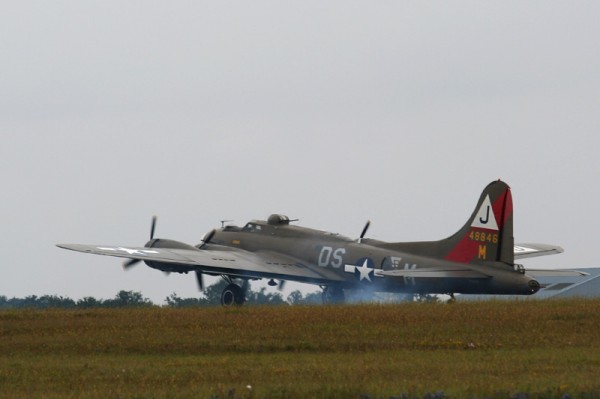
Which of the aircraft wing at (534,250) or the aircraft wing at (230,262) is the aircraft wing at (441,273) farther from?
the aircraft wing at (534,250)

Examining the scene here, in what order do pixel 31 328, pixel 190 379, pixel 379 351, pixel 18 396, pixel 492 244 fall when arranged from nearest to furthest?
pixel 18 396 < pixel 190 379 < pixel 379 351 < pixel 31 328 < pixel 492 244

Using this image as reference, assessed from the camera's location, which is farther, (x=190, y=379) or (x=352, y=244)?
(x=352, y=244)

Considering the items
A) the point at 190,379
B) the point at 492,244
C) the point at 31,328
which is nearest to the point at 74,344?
the point at 31,328

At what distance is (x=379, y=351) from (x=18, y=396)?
10560 millimetres

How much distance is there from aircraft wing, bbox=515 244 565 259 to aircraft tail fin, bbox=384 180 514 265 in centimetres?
1127

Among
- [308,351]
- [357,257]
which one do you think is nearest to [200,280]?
[357,257]

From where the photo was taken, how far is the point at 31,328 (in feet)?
116

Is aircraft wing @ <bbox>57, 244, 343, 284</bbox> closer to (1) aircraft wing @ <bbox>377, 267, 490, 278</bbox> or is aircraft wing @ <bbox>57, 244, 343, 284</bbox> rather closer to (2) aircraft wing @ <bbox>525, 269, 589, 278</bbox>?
(1) aircraft wing @ <bbox>377, 267, 490, 278</bbox>

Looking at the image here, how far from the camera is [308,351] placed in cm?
3034

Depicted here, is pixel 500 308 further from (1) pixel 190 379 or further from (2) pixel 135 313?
(1) pixel 190 379

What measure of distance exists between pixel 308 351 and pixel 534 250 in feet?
99.7

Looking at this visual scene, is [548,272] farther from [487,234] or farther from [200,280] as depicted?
[200,280]

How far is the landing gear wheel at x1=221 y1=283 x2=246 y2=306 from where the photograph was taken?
53.0 meters

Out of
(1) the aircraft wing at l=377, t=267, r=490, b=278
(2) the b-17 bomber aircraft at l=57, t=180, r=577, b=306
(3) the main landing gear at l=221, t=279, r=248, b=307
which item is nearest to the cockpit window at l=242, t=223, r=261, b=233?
(2) the b-17 bomber aircraft at l=57, t=180, r=577, b=306
